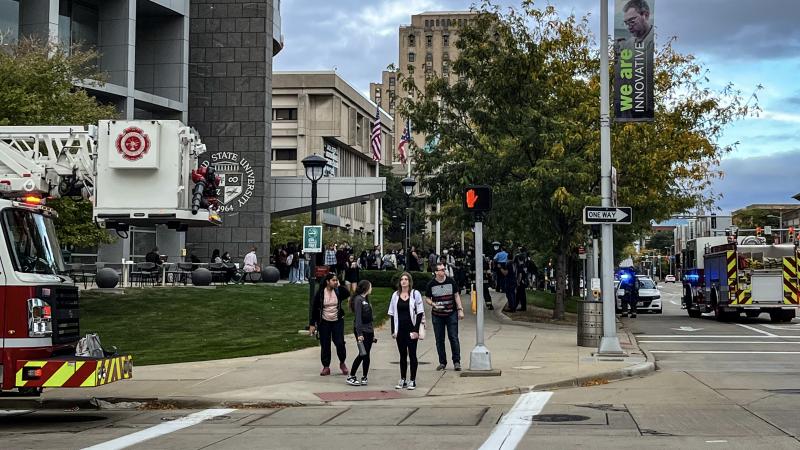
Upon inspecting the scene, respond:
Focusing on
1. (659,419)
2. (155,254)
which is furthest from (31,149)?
(155,254)

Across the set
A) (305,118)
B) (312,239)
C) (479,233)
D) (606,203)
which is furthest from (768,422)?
(305,118)

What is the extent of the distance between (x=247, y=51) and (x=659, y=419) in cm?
3918

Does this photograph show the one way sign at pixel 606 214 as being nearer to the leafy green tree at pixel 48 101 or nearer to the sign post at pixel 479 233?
the sign post at pixel 479 233

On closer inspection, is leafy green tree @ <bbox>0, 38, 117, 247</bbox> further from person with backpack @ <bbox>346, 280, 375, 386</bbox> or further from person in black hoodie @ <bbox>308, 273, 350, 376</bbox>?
person with backpack @ <bbox>346, 280, 375, 386</bbox>

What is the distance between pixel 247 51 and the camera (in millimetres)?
47125

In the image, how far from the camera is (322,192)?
4897 cm

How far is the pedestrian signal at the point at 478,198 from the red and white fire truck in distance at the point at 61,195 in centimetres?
426

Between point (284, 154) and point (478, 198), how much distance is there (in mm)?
79523

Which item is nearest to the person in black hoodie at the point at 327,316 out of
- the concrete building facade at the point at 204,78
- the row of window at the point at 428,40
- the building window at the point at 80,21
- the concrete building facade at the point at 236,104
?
the concrete building facade at the point at 204,78

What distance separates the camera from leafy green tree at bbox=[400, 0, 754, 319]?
27906 millimetres

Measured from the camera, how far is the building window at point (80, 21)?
146ft

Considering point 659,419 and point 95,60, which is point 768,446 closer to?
point 659,419

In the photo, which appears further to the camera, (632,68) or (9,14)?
(9,14)

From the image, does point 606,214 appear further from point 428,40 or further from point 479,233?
point 428,40
